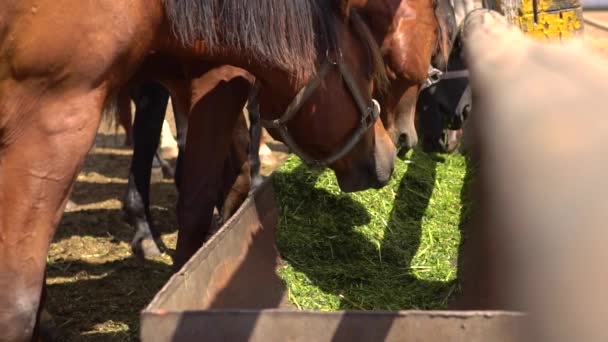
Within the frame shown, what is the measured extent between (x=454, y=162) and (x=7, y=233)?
339 cm

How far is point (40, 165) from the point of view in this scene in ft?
9.08

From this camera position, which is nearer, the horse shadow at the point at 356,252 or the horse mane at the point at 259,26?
the horse mane at the point at 259,26

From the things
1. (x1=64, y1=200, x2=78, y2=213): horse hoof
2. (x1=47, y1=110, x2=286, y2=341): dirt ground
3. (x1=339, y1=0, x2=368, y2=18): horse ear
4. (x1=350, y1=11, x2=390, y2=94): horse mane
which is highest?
(x1=339, y1=0, x2=368, y2=18): horse ear

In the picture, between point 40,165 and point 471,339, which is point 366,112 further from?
point 471,339

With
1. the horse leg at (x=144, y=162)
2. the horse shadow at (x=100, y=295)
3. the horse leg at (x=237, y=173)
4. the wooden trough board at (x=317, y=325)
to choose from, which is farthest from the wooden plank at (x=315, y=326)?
the horse leg at (x=144, y=162)

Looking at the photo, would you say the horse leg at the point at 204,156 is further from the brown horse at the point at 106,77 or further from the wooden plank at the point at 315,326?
the wooden plank at the point at 315,326

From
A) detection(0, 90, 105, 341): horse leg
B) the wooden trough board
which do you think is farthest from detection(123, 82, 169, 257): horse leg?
the wooden trough board

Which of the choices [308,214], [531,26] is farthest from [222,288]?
[531,26]

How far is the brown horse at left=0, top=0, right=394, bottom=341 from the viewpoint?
2729 mm

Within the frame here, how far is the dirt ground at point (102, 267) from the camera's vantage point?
4.18 m

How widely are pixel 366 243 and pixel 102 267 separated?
70.4 inches

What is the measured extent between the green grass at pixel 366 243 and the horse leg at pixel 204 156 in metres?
0.39

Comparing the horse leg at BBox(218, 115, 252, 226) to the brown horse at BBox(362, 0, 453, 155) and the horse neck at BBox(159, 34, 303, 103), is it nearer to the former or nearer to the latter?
the brown horse at BBox(362, 0, 453, 155)

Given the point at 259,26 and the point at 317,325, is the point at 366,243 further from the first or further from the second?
the point at 317,325
